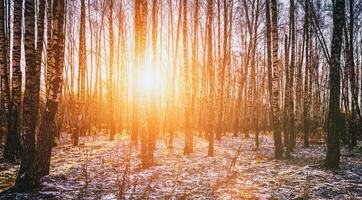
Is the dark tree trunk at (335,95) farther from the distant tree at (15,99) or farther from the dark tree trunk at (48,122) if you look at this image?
the distant tree at (15,99)

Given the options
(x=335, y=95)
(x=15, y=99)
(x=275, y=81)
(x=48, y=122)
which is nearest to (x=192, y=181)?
(x=48, y=122)

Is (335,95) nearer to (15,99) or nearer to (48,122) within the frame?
(48,122)

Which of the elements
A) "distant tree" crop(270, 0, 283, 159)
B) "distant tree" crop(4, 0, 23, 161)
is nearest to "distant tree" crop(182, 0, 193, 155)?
"distant tree" crop(270, 0, 283, 159)

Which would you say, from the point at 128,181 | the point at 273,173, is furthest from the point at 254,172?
the point at 128,181

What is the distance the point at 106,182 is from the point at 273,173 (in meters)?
5.21

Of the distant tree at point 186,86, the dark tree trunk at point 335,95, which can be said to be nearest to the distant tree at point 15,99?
the distant tree at point 186,86

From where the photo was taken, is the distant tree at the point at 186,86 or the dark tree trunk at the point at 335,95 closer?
the dark tree trunk at the point at 335,95

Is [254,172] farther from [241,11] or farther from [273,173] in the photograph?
[241,11]

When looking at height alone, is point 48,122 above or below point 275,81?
below

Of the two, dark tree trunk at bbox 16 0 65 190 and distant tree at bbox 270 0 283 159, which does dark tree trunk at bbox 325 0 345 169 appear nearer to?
distant tree at bbox 270 0 283 159

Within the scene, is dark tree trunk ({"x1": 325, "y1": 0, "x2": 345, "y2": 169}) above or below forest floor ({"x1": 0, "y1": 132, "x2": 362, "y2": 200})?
above

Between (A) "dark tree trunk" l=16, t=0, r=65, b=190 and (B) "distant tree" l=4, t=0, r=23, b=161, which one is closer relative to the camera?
(A) "dark tree trunk" l=16, t=0, r=65, b=190

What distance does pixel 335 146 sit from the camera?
28.0ft

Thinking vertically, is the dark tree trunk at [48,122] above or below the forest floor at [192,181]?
above
